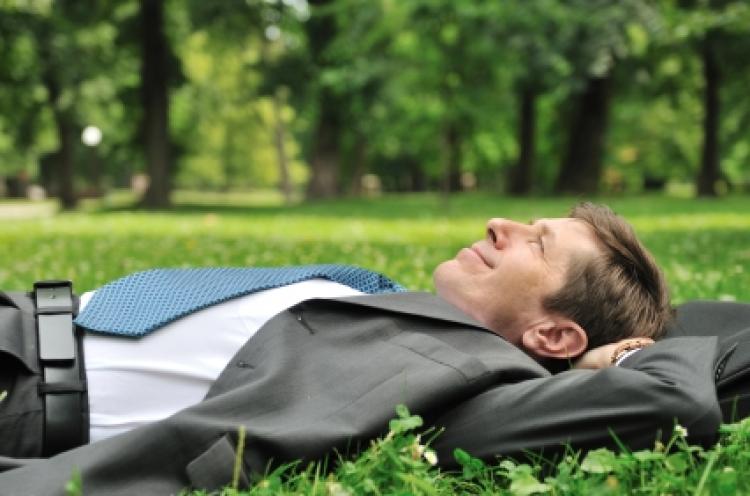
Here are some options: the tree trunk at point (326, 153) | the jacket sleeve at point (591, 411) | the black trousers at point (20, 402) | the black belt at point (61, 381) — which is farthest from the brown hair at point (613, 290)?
the tree trunk at point (326, 153)

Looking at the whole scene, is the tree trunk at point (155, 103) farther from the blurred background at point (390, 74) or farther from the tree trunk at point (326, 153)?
the tree trunk at point (326, 153)

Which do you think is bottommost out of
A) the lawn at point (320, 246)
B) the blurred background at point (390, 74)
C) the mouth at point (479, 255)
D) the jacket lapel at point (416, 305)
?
the lawn at point (320, 246)

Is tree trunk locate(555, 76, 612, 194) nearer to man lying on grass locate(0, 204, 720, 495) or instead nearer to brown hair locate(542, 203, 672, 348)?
brown hair locate(542, 203, 672, 348)

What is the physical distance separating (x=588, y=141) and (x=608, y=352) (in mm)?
30164

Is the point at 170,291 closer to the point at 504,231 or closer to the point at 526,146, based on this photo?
the point at 504,231

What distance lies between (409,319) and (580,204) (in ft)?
2.89

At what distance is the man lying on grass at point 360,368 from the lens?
2592 millimetres

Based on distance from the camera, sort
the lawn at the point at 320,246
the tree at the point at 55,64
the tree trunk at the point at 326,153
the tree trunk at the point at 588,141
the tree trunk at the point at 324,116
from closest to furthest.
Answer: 1. the lawn at the point at 320,246
2. the tree at the point at 55,64
3. the tree trunk at the point at 324,116
4. the tree trunk at the point at 326,153
5. the tree trunk at the point at 588,141

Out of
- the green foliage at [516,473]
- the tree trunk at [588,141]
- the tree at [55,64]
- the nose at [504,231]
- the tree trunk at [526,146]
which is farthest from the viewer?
the tree trunk at [526,146]

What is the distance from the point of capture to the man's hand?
10.2 ft

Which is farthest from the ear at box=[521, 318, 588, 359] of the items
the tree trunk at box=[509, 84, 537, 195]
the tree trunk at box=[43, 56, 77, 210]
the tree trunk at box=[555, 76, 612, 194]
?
the tree trunk at box=[509, 84, 537, 195]

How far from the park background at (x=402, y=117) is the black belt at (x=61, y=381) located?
2.53 feet

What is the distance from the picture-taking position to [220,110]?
45781mm

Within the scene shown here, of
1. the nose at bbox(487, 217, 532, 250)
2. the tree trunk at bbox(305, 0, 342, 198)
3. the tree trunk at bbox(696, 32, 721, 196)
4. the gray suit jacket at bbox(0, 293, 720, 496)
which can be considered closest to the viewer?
the gray suit jacket at bbox(0, 293, 720, 496)
